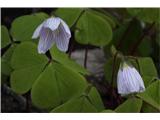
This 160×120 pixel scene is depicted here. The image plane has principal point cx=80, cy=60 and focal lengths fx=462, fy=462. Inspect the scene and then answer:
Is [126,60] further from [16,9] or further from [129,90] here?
[16,9]

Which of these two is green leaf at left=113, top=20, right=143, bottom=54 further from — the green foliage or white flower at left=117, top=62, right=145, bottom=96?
white flower at left=117, top=62, right=145, bottom=96

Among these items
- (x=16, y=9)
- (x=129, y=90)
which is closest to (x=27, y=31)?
(x=129, y=90)

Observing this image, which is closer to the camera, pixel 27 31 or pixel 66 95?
pixel 66 95

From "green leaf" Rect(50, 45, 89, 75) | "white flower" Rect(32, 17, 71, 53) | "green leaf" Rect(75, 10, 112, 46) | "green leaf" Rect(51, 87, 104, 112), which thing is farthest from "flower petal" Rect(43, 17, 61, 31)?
"green leaf" Rect(75, 10, 112, 46)

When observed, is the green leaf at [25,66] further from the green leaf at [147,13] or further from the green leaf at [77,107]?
the green leaf at [147,13]

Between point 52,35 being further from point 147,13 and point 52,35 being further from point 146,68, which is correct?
point 147,13

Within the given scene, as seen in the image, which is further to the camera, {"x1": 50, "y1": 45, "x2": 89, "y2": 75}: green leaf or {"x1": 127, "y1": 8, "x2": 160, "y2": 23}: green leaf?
{"x1": 127, "y1": 8, "x2": 160, "y2": 23}: green leaf
